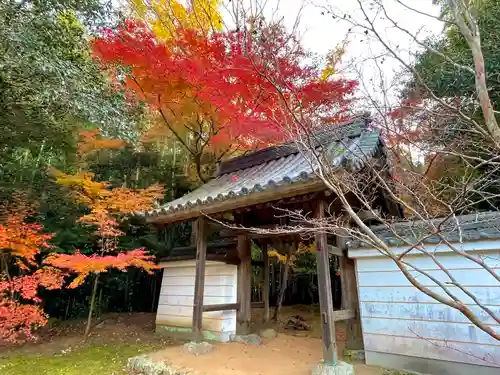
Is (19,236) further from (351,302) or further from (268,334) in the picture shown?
(351,302)

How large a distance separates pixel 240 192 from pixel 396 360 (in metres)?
3.08

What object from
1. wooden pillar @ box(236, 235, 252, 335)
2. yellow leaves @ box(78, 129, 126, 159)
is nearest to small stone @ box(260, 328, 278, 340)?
wooden pillar @ box(236, 235, 252, 335)

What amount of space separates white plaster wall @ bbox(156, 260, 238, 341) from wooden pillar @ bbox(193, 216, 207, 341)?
946 mm

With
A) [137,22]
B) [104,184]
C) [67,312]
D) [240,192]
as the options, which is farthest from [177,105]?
[67,312]

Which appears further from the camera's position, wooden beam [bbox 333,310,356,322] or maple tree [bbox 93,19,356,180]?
maple tree [bbox 93,19,356,180]

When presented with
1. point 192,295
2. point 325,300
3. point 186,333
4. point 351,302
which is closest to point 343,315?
point 351,302

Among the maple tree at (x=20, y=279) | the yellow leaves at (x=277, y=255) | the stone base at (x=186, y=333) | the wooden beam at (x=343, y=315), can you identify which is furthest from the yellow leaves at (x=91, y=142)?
the wooden beam at (x=343, y=315)

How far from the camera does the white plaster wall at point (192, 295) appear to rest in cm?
632

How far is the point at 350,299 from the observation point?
5234mm

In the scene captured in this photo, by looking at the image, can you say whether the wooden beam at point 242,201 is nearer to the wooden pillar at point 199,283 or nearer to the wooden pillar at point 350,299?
the wooden pillar at point 199,283

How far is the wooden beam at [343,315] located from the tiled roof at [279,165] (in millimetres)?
1987

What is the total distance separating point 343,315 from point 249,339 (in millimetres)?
2086

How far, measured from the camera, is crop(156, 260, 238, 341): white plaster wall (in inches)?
249

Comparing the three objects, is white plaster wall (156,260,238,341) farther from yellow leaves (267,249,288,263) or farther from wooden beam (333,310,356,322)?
yellow leaves (267,249,288,263)
